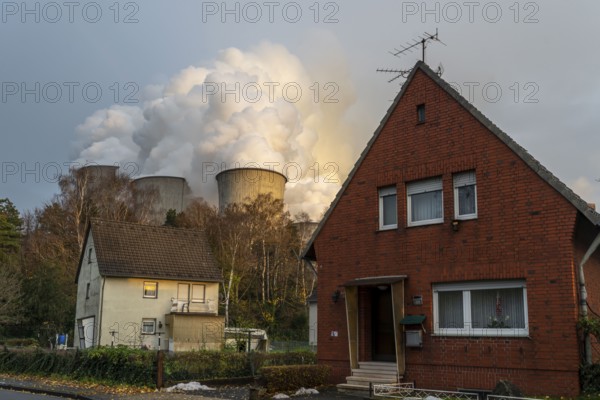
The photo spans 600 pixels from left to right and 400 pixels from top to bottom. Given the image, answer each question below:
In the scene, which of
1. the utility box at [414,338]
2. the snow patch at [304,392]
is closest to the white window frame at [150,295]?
the snow patch at [304,392]

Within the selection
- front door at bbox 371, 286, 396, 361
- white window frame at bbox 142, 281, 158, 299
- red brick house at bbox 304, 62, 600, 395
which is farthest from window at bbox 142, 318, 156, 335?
front door at bbox 371, 286, 396, 361

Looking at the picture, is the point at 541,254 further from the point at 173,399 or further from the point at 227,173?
the point at 227,173

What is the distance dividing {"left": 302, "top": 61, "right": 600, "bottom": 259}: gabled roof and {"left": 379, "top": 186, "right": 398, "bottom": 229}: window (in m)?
1.19

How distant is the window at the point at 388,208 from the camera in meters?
17.0

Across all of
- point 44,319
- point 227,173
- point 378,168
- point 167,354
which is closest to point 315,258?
point 378,168

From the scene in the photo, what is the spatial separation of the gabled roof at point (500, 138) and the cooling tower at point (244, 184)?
119 ft

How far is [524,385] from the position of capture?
13.6 metres

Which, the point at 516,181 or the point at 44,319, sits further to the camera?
the point at 44,319

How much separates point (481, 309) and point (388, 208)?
3.87 meters

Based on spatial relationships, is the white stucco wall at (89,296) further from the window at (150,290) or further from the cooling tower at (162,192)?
the cooling tower at (162,192)

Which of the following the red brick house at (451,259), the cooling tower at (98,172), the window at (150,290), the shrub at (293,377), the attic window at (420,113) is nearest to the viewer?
the red brick house at (451,259)

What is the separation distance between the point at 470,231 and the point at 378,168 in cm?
337

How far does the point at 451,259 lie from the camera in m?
15.2

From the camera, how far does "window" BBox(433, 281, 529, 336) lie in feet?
46.2
